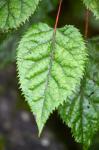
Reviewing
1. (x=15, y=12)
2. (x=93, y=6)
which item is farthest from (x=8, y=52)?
(x=93, y=6)

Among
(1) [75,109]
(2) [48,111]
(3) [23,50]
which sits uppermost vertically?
(3) [23,50]

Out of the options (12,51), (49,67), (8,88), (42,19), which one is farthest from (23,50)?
(8,88)

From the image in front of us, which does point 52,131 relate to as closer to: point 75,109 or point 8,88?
point 8,88

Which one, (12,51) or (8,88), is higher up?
(12,51)

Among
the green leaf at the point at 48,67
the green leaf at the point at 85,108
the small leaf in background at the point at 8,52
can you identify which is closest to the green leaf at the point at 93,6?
the green leaf at the point at 48,67

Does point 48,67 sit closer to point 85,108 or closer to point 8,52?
point 85,108

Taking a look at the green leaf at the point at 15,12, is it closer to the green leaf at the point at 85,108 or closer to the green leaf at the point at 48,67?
the green leaf at the point at 48,67

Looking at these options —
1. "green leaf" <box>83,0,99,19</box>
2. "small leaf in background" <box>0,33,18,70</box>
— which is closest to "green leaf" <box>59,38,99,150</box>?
"green leaf" <box>83,0,99,19</box>

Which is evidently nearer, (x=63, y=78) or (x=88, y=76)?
(x=63, y=78)
